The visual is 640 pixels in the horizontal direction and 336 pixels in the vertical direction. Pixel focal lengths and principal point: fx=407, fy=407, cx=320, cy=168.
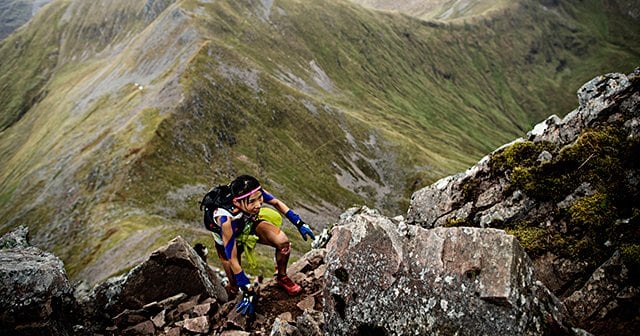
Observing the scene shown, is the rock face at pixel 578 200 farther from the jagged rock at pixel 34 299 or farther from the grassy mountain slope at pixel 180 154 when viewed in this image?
the grassy mountain slope at pixel 180 154

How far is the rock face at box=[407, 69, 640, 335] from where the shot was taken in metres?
11.7

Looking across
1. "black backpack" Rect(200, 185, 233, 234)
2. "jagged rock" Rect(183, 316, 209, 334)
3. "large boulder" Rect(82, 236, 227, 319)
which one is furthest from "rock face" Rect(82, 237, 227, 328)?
"black backpack" Rect(200, 185, 233, 234)

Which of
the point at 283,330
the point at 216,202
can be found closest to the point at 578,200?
the point at 283,330

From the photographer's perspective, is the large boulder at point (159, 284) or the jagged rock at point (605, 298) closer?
the jagged rock at point (605, 298)

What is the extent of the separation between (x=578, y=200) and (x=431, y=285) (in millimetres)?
6901

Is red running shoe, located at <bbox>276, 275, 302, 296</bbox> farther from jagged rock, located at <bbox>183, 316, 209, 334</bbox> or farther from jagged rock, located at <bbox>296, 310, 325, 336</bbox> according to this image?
jagged rock, located at <bbox>183, 316, 209, 334</bbox>

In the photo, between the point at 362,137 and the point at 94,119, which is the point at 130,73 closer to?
the point at 94,119

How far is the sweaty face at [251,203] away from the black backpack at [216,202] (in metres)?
0.67

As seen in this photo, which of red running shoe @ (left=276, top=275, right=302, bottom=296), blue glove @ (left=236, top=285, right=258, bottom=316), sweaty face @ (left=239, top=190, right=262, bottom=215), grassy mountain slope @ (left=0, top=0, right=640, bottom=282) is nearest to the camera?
blue glove @ (left=236, top=285, right=258, bottom=316)

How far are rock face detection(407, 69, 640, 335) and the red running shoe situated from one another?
246 inches

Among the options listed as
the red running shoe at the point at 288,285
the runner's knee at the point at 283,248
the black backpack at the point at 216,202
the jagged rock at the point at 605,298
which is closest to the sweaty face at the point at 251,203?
the black backpack at the point at 216,202

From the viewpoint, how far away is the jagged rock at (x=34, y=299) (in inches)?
489

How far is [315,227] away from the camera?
4400 inches

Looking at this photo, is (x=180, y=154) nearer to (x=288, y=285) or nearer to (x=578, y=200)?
(x=288, y=285)
